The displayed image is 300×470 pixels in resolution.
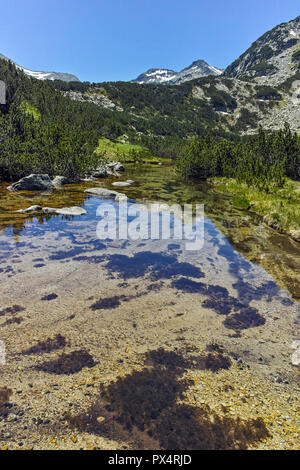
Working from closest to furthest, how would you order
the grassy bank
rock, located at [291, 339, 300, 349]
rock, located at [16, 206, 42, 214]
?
rock, located at [291, 339, 300, 349]
the grassy bank
rock, located at [16, 206, 42, 214]

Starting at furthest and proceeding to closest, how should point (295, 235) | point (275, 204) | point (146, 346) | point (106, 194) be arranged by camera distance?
point (106, 194), point (275, 204), point (295, 235), point (146, 346)

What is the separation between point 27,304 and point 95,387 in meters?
4.15

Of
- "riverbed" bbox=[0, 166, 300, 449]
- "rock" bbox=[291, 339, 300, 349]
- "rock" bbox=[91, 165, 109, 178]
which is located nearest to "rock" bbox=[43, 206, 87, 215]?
"riverbed" bbox=[0, 166, 300, 449]

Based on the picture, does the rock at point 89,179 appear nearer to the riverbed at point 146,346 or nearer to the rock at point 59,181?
the rock at point 59,181

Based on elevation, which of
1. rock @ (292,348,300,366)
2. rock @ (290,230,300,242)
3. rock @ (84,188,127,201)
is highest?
rock @ (84,188,127,201)

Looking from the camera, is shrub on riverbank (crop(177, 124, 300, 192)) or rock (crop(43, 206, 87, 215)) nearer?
rock (crop(43, 206, 87, 215))

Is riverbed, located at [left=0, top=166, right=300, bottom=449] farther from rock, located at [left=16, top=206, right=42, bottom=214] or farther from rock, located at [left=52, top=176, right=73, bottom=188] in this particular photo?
rock, located at [left=52, top=176, right=73, bottom=188]

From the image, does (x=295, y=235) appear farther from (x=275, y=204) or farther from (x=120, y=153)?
(x=120, y=153)

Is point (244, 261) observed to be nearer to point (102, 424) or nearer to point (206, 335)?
point (206, 335)

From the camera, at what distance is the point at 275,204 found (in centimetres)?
2297

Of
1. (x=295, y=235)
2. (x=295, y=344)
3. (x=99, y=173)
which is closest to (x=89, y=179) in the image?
(x=99, y=173)

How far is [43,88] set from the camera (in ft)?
293

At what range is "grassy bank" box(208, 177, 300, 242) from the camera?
1810 cm
